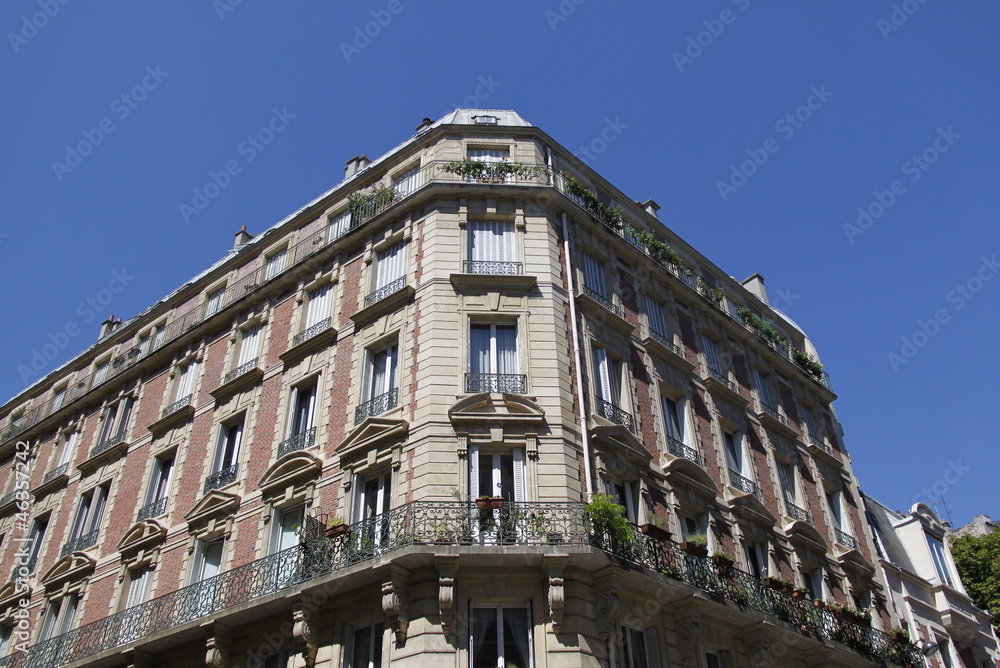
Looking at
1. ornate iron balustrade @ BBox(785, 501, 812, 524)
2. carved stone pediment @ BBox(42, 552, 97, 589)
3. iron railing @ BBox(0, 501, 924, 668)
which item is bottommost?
iron railing @ BBox(0, 501, 924, 668)

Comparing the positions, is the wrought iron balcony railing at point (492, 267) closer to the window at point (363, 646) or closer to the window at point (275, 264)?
the window at point (275, 264)

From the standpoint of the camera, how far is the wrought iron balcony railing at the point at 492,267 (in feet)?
59.3

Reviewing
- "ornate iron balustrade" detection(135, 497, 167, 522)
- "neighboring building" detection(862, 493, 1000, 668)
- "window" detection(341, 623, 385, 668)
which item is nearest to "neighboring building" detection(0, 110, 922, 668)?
"window" detection(341, 623, 385, 668)

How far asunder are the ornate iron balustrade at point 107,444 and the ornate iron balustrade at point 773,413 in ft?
60.0

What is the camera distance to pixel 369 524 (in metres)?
14.5

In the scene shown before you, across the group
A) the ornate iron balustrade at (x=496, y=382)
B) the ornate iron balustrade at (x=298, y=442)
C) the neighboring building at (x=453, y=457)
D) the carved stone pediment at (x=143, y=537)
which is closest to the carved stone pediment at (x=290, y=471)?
the neighboring building at (x=453, y=457)

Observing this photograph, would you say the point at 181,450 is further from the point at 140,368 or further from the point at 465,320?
the point at 465,320

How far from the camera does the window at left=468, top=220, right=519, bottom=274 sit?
18.1 metres

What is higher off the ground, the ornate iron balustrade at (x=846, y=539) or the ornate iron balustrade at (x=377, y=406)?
the ornate iron balustrade at (x=377, y=406)

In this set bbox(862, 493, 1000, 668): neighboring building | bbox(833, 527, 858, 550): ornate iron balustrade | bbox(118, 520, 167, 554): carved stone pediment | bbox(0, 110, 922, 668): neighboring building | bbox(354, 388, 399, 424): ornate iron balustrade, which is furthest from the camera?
bbox(862, 493, 1000, 668): neighboring building

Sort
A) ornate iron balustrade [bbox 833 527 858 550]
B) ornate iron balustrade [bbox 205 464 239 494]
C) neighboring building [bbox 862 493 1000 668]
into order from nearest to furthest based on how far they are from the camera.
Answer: ornate iron balustrade [bbox 205 464 239 494] < ornate iron balustrade [bbox 833 527 858 550] < neighboring building [bbox 862 493 1000 668]

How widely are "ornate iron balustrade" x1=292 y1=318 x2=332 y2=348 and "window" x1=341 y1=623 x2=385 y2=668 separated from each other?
303 inches

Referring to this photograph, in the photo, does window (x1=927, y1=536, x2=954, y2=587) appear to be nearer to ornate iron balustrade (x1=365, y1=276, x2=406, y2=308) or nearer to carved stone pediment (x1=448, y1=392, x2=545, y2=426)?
carved stone pediment (x1=448, y1=392, x2=545, y2=426)

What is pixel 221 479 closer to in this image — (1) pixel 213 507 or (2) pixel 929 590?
(1) pixel 213 507
